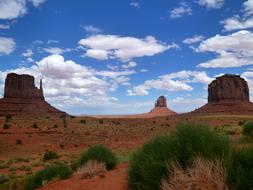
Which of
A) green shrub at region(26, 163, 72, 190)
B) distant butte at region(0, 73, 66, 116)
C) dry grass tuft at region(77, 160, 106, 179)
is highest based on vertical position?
distant butte at region(0, 73, 66, 116)

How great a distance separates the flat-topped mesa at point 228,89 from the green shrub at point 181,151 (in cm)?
12750

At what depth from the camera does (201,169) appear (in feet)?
22.1

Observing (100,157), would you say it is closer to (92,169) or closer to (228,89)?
(92,169)

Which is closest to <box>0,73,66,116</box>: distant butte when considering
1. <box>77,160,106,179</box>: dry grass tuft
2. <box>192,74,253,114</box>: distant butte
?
<box>192,74,253,114</box>: distant butte

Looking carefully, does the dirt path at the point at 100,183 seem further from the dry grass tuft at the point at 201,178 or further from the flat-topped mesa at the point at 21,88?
the flat-topped mesa at the point at 21,88

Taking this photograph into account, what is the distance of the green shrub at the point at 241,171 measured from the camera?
20.3ft

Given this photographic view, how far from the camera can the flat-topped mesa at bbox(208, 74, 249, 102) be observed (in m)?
132

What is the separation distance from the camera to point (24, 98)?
12388cm

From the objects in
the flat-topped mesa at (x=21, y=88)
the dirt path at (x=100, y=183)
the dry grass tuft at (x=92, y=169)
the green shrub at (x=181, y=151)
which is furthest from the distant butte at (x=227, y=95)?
the green shrub at (x=181, y=151)

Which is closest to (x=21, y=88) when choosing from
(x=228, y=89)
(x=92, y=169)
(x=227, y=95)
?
(x=227, y=95)

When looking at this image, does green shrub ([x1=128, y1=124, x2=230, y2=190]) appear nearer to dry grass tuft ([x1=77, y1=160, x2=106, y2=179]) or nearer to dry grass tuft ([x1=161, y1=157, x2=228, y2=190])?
dry grass tuft ([x1=161, y1=157, x2=228, y2=190])

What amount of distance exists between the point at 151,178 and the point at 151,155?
677mm

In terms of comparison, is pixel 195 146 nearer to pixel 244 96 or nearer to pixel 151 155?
pixel 151 155

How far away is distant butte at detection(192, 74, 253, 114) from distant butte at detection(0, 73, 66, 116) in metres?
52.6
